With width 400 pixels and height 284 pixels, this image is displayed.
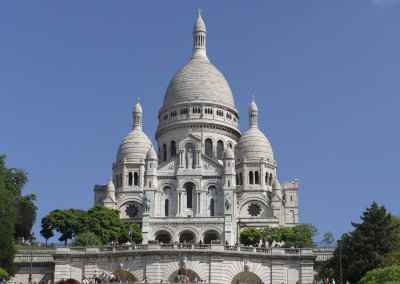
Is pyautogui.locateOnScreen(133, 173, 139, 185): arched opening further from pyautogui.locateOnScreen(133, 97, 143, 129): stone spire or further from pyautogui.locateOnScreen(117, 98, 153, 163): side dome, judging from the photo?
pyautogui.locateOnScreen(133, 97, 143, 129): stone spire

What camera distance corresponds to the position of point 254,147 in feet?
352

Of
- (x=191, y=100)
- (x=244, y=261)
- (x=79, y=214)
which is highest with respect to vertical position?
(x=191, y=100)

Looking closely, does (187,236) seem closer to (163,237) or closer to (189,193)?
(163,237)

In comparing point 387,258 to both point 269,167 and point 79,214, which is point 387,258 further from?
point 269,167

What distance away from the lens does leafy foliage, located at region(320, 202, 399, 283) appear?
172 feet

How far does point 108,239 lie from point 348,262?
31.5 meters

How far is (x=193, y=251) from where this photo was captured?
5250 centimetres

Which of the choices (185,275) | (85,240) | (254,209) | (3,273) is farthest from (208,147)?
(3,273)

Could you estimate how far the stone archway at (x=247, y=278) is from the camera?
53219 millimetres

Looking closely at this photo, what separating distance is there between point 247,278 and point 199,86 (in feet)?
213

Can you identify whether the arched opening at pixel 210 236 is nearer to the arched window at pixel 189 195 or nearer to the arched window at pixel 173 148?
the arched window at pixel 189 195

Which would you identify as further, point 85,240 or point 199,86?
point 199,86

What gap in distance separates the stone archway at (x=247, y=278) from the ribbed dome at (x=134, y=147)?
57.1 meters

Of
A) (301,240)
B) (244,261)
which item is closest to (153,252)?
(244,261)
